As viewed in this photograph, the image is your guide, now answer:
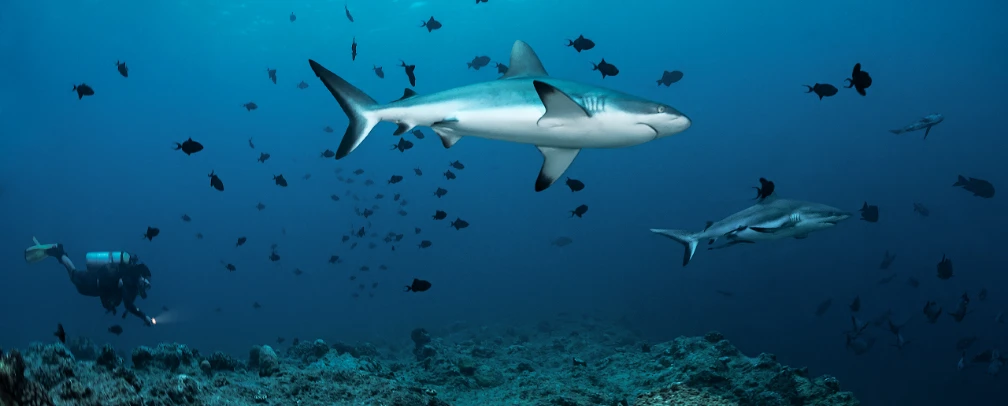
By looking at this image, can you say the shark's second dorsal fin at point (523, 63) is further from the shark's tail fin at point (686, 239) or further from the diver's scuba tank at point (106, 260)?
the diver's scuba tank at point (106, 260)

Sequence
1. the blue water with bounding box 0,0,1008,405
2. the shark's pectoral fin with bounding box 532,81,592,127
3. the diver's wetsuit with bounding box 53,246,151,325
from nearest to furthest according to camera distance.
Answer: the shark's pectoral fin with bounding box 532,81,592,127, the diver's wetsuit with bounding box 53,246,151,325, the blue water with bounding box 0,0,1008,405

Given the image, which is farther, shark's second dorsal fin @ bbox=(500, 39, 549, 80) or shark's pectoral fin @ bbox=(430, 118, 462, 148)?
shark's second dorsal fin @ bbox=(500, 39, 549, 80)

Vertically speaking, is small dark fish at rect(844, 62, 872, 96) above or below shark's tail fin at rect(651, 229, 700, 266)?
above

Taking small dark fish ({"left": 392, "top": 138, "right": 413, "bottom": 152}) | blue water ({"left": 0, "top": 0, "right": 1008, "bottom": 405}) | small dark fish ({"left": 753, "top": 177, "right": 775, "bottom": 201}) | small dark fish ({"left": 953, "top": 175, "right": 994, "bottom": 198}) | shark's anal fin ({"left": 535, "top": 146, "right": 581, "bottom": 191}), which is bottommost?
shark's anal fin ({"left": 535, "top": 146, "right": 581, "bottom": 191})

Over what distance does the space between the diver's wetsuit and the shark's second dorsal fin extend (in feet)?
30.5

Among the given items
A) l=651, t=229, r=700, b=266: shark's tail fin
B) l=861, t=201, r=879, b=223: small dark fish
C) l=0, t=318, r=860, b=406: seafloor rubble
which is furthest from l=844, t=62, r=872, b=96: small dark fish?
l=861, t=201, r=879, b=223: small dark fish

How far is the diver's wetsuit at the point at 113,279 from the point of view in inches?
389

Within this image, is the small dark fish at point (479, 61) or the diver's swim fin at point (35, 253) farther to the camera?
the small dark fish at point (479, 61)

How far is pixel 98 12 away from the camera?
46594 millimetres

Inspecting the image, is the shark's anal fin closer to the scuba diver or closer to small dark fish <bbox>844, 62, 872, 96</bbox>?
small dark fish <bbox>844, 62, 872, 96</bbox>

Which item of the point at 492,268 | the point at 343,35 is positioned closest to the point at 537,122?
the point at 343,35

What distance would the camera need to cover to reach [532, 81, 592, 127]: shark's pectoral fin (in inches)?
159

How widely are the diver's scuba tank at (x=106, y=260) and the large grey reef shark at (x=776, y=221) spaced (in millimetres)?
11134

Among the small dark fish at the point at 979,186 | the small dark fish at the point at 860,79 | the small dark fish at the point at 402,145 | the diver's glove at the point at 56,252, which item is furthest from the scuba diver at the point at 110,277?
the small dark fish at the point at 979,186
